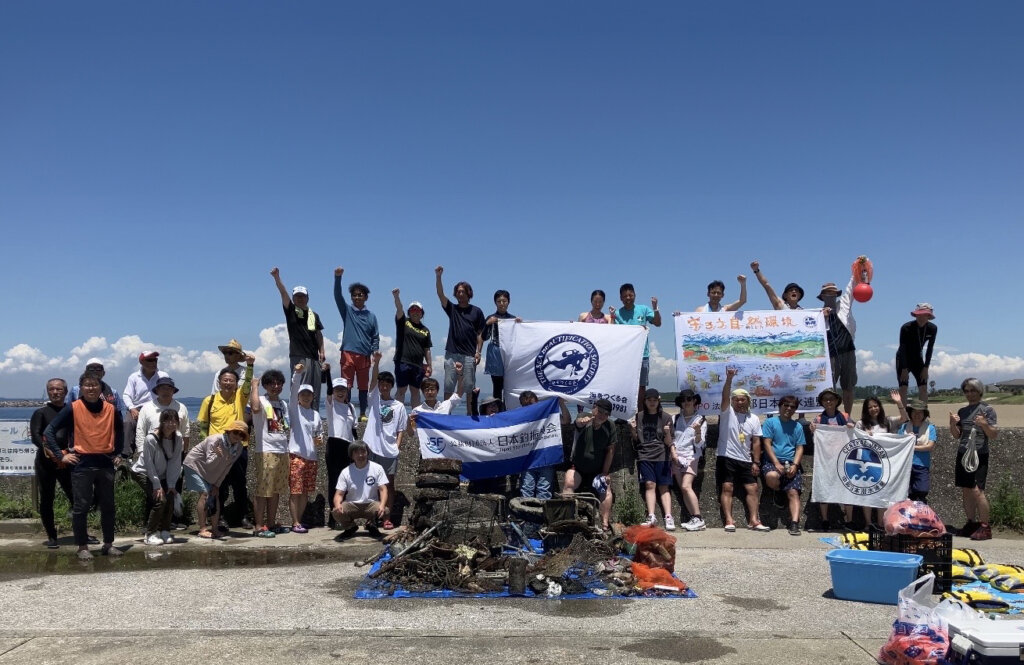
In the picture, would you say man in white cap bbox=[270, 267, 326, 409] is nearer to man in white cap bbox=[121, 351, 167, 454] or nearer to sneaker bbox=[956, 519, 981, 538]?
man in white cap bbox=[121, 351, 167, 454]

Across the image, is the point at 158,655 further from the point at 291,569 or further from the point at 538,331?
the point at 538,331

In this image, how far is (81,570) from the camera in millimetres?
7727

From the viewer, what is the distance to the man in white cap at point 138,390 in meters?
9.40

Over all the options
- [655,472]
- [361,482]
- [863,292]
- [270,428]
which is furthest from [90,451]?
[863,292]

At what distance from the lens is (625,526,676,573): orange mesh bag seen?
7426 mm

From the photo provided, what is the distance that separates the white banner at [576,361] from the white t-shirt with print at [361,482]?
220cm

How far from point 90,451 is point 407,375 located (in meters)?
3.69

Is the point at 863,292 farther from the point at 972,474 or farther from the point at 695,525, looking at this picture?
the point at 695,525

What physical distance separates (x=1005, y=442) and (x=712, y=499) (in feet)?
12.4

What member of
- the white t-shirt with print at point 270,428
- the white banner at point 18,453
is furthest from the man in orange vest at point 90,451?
the white banner at point 18,453

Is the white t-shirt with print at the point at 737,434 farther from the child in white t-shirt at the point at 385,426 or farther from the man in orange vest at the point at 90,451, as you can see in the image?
the man in orange vest at the point at 90,451

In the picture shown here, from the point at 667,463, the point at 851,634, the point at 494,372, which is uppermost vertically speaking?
the point at 494,372

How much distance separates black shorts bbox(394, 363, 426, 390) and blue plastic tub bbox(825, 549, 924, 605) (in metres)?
5.51

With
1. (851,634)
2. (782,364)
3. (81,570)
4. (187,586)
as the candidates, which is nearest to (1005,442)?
(782,364)
